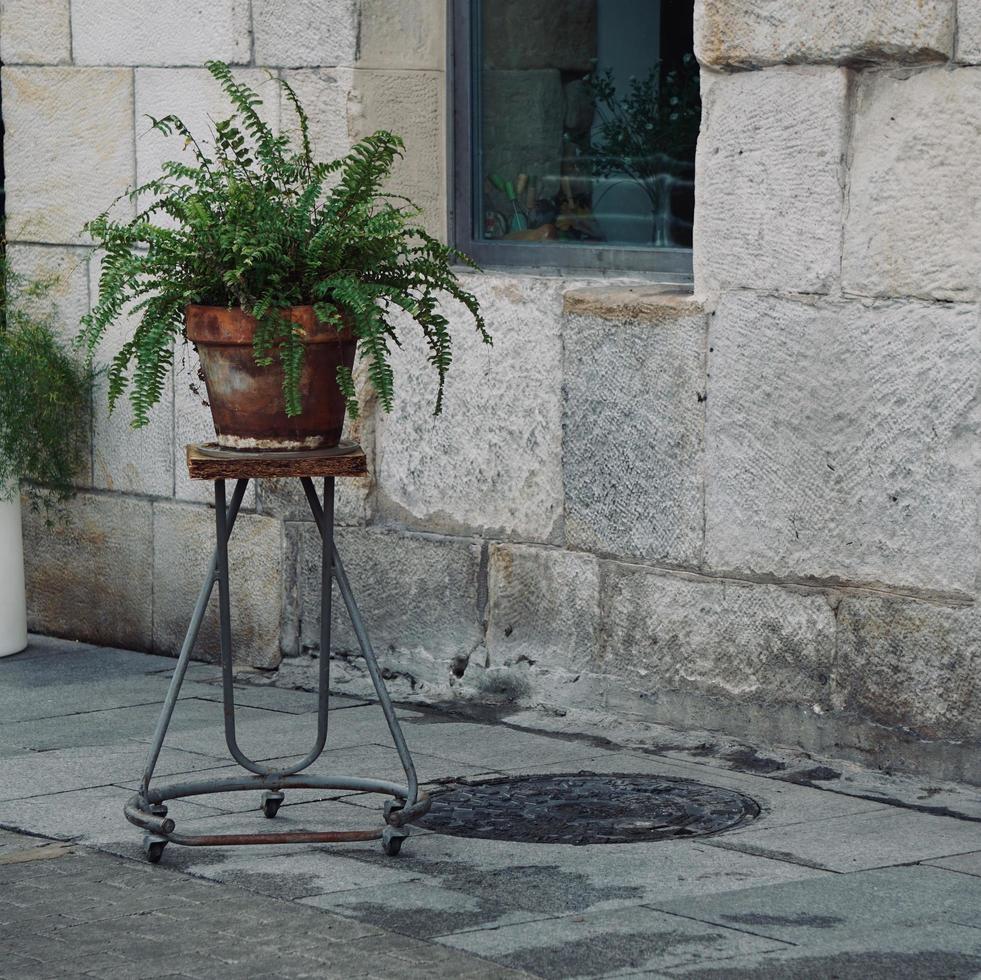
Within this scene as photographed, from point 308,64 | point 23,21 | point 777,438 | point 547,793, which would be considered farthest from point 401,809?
point 23,21

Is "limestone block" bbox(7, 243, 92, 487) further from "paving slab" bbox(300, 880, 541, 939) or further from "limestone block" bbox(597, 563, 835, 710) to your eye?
"paving slab" bbox(300, 880, 541, 939)

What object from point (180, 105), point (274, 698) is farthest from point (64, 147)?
point (274, 698)

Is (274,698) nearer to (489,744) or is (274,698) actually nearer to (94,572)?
(489,744)

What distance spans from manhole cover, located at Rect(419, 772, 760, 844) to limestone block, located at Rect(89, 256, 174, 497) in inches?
98.2

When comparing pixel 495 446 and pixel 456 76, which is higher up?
pixel 456 76

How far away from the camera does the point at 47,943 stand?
4566mm

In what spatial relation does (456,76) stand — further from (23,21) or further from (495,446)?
(23,21)

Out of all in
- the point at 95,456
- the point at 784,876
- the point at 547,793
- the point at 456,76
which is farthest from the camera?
the point at 95,456

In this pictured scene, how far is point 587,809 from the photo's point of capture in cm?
570

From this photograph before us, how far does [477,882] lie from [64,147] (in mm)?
4214

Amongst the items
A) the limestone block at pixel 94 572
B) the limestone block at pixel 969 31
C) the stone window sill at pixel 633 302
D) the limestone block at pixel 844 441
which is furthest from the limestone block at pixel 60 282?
the limestone block at pixel 969 31

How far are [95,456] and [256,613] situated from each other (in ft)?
3.52

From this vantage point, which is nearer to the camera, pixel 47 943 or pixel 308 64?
pixel 47 943

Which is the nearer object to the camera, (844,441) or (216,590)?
(844,441)
